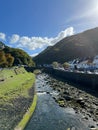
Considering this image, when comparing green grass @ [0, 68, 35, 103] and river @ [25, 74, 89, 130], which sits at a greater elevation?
green grass @ [0, 68, 35, 103]

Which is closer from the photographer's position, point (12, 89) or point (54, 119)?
point (54, 119)

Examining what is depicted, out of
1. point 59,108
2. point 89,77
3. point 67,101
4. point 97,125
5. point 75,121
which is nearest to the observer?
point 97,125

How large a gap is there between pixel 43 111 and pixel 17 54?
500ft

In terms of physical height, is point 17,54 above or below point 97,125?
above

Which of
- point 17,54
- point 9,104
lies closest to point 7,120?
point 9,104

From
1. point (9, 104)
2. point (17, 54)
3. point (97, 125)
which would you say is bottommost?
point (97, 125)

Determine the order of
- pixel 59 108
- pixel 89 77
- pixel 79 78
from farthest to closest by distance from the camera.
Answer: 1. pixel 79 78
2. pixel 89 77
3. pixel 59 108

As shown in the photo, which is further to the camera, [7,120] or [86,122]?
[86,122]

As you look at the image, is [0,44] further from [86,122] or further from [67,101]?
[86,122]

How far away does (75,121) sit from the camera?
111 feet

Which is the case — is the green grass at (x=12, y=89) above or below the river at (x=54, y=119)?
above

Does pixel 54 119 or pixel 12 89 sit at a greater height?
pixel 12 89

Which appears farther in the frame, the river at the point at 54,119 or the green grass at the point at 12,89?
the green grass at the point at 12,89

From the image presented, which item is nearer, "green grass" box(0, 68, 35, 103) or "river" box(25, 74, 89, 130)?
"river" box(25, 74, 89, 130)
